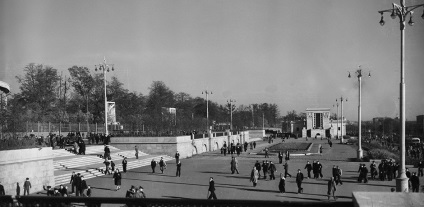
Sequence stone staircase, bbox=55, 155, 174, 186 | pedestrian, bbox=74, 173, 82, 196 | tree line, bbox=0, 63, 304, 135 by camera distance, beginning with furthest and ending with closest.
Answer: tree line, bbox=0, 63, 304, 135
stone staircase, bbox=55, 155, 174, 186
pedestrian, bbox=74, 173, 82, 196

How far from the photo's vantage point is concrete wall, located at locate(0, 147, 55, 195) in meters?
21.2

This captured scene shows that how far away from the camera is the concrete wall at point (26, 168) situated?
21.2 m

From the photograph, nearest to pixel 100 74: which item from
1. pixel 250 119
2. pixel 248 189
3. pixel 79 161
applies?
pixel 79 161

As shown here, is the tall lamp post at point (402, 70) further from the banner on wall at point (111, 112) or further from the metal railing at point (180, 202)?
the banner on wall at point (111, 112)

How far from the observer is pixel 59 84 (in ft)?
201

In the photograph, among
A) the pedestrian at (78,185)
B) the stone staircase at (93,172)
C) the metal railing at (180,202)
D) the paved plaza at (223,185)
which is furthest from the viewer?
the stone staircase at (93,172)

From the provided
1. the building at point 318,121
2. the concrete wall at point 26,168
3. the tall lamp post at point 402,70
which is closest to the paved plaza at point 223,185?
the concrete wall at point 26,168

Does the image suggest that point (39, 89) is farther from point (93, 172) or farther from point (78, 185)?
point (78, 185)

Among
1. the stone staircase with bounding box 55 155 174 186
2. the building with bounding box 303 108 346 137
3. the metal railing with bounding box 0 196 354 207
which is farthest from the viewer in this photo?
the building with bounding box 303 108 346 137

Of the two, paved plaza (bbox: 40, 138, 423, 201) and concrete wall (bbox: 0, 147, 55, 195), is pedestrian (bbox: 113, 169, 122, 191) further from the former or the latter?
concrete wall (bbox: 0, 147, 55, 195)

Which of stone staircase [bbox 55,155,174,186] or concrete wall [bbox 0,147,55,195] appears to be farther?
stone staircase [bbox 55,155,174,186]

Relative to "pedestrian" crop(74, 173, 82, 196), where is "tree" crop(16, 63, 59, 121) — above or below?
above

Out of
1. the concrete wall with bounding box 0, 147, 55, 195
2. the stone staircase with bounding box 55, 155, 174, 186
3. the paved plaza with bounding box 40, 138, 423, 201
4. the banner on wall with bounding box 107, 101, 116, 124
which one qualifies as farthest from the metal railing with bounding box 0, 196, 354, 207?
the banner on wall with bounding box 107, 101, 116, 124

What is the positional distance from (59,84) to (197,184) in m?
41.2
